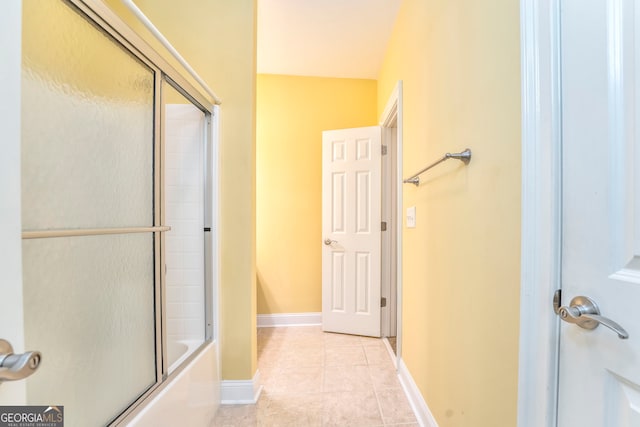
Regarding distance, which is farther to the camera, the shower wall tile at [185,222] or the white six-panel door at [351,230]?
the white six-panel door at [351,230]

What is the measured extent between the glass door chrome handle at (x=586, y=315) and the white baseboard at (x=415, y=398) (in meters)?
1.00

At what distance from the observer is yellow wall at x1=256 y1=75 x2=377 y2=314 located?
9.25 ft

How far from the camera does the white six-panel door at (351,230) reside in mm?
2506

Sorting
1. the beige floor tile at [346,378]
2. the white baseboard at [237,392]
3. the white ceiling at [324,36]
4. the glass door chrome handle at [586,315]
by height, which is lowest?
the beige floor tile at [346,378]

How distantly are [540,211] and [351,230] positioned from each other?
1935 mm

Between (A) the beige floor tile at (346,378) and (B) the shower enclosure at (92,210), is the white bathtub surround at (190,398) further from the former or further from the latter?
(A) the beige floor tile at (346,378)

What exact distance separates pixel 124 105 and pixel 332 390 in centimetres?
193

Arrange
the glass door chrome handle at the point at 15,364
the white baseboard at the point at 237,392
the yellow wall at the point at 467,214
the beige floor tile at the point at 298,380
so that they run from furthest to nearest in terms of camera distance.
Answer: the beige floor tile at the point at 298,380
the white baseboard at the point at 237,392
the yellow wall at the point at 467,214
the glass door chrome handle at the point at 15,364

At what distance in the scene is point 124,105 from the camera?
104 cm

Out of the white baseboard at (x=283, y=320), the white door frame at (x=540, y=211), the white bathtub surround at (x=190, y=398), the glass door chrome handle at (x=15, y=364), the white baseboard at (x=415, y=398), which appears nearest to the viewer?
the glass door chrome handle at (x=15, y=364)

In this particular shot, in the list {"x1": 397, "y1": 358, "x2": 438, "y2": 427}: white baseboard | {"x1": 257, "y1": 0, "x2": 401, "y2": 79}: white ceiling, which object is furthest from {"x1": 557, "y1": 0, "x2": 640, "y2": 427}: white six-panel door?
{"x1": 257, "y1": 0, "x2": 401, "y2": 79}: white ceiling

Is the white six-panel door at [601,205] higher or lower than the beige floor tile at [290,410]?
higher

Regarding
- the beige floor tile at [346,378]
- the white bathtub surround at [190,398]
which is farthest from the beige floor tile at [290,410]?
the white bathtub surround at [190,398]

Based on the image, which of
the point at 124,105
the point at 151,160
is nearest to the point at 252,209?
the point at 151,160
